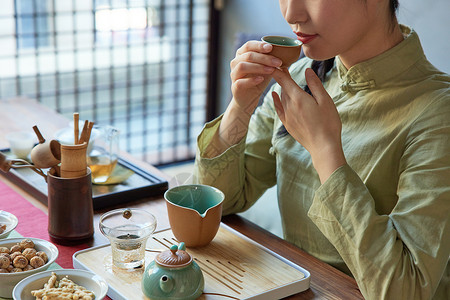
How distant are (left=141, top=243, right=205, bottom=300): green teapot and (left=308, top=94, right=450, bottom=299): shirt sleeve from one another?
28cm

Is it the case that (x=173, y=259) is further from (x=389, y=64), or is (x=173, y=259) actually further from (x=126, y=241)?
(x=389, y=64)

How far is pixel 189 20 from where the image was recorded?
3.51m

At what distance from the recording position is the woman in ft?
3.58

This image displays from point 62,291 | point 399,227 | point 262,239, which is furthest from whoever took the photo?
point 262,239

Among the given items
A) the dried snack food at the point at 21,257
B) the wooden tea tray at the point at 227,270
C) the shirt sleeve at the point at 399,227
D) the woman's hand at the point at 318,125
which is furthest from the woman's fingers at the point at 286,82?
the dried snack food at the point at 21,257

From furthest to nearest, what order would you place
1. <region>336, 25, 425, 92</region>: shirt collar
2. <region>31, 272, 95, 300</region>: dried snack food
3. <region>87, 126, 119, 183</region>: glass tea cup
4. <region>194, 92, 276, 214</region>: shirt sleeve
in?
<region>87, 126, 119, 183</region>: glass tea cup
<region>194, 92, 276, 214</region>: shirt sleeve
<region>336, 25, 425, 92</region>: shirt collar
<region>31, 272, 95, 300</region>: dried snack food

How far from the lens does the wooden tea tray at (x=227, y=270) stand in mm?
1065

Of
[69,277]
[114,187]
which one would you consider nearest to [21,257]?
[69,277]

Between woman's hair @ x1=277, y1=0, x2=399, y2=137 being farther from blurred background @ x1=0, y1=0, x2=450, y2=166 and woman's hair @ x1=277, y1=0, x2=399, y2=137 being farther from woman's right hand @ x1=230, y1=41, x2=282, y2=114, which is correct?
blurred background @ x1=0, y1=0, x2=450, y2=166

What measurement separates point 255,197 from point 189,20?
218 centimetres

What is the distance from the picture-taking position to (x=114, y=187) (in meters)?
1.54

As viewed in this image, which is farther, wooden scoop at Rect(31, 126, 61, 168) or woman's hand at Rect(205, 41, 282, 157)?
wooden scoop at Rect(31, 126, 61, 168)

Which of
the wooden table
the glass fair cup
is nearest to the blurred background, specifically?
the wooden table

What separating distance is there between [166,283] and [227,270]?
174mm
